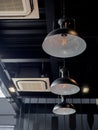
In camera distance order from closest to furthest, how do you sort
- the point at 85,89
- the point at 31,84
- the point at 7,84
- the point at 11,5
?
the point at 11,5, the point at 31,84, the point at 7,84, the point at 85,89

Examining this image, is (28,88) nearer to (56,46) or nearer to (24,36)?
(24,36)

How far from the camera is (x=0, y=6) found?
8.43ft

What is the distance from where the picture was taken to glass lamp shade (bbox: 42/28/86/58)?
82.8 inches

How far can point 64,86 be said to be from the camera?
3.16m

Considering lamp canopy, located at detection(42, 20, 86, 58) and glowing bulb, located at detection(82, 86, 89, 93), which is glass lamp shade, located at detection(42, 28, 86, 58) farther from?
glowing bulb, located at detection(82, 86, 89, 93)

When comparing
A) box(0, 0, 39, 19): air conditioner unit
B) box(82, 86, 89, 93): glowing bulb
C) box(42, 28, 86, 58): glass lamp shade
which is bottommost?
box(82, 86, 89, 93): glowing bulb

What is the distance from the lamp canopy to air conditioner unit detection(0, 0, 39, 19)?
0.59 metres

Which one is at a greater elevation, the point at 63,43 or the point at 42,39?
the point at 63,43

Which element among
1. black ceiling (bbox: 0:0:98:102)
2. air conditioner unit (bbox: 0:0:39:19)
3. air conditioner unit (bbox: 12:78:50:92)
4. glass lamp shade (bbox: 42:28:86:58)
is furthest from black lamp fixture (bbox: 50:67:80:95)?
air conditioner unit (bbox: 12:78:50:92)

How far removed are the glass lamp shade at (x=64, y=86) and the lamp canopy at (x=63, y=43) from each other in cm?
79

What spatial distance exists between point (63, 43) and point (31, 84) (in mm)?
2736

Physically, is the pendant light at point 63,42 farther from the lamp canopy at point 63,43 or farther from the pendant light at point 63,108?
the pendant light at point 63,108

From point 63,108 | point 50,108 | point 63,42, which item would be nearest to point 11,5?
point 63,42

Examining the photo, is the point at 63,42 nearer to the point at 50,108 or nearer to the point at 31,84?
the point at 31,84
